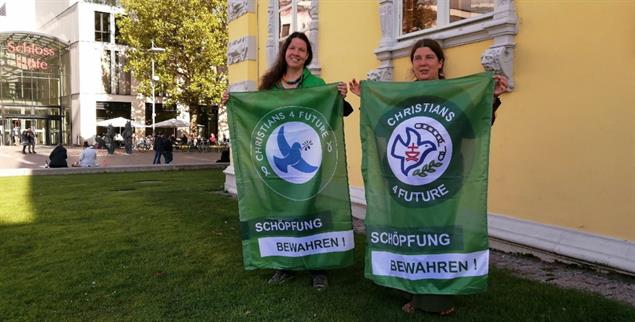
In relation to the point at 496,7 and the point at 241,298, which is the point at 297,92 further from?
the point at 496,7

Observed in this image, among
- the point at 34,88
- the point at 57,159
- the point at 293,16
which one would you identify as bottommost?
the point at 57,159

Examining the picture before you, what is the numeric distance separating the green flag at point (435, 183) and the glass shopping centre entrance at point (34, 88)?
44802mm

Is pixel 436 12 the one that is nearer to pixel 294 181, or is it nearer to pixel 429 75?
pixel 429 75

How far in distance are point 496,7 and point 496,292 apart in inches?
114

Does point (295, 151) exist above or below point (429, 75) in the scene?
below

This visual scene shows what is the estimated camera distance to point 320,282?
4418mm

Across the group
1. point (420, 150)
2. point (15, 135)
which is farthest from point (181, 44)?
point (420, 150)

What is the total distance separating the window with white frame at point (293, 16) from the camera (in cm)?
920

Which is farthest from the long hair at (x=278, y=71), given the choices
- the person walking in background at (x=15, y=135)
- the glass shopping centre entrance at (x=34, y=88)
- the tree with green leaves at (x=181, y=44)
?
the person walking in background at (x=15, y=135)

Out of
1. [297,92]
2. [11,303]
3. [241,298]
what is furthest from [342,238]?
[11,303]

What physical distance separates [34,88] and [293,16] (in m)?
43.1

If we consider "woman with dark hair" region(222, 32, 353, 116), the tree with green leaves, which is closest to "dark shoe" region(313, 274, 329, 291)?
"woman with dark hair" region(222, 32, 353, 116)

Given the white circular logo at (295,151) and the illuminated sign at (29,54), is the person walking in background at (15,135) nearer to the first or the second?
the illuminated sign at (29,54)

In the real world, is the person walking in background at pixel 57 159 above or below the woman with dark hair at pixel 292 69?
below
